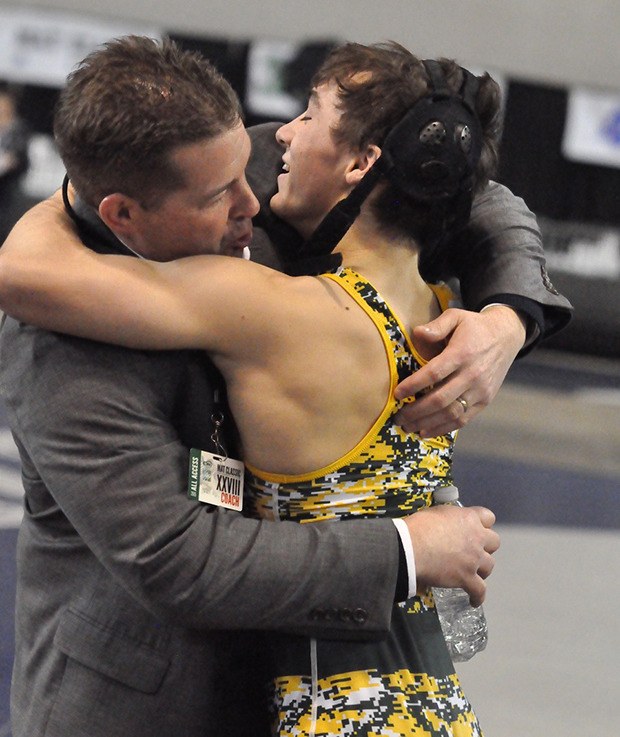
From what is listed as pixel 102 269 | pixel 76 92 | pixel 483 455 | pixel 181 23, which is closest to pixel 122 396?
pixel 102 269

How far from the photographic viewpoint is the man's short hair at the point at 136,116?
1364mm

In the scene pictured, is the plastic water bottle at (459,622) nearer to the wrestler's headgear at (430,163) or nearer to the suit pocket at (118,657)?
the suit pocket at (118,657)

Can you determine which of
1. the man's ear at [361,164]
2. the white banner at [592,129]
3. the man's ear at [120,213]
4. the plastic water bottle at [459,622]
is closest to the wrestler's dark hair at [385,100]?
the man's ear at [361,164]

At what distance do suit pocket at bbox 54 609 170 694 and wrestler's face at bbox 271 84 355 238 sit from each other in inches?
26.6

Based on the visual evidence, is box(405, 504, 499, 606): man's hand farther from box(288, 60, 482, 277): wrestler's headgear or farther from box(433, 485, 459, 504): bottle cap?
box(288, 60, 482, 277): wrestler's headgear

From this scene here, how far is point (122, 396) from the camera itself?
138 cm

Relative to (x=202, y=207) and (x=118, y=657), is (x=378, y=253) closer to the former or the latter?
(x=202, y=207)

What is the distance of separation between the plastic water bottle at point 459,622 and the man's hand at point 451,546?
179mm

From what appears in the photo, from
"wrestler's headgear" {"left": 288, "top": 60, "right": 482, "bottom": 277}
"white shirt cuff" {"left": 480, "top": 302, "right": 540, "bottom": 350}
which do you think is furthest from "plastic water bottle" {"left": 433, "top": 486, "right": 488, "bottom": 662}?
"wrestler's headgear" {"left": 288, "top": 60, "right": 482, "bottom": 277}

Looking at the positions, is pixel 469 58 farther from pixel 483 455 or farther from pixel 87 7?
pixel 483 455

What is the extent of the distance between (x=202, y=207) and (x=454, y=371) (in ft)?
1.40

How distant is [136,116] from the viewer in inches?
53.5

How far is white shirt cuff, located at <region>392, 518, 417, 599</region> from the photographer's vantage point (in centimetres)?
146

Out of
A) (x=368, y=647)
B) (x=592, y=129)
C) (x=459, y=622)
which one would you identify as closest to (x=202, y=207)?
(x=368, y=647)
